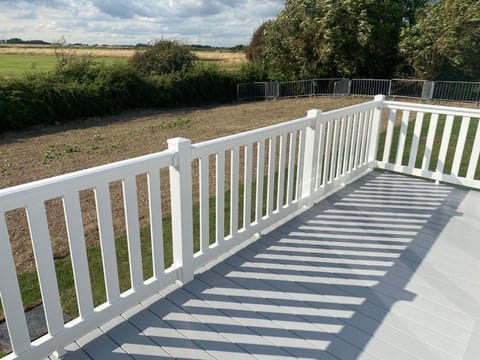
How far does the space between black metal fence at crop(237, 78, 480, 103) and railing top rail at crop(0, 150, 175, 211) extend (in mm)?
14105

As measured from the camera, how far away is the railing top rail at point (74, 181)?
137 centimetres

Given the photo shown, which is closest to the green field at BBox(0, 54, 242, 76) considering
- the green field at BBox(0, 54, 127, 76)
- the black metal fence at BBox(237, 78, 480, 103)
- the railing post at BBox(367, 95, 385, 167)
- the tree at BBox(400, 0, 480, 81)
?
the green field at BBox(0, 54, 127, 76)

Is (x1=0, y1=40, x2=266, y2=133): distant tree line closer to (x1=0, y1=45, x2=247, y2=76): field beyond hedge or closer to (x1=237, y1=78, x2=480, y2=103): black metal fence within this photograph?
(x1=0, y1=45, x2=247, y2=76): field beyond hedge

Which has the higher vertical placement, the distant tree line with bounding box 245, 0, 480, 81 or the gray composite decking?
the distant tree line with bounding box 245, 0, 480, 81

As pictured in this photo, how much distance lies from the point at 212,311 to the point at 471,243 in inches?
86.7

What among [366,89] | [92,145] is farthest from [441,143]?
[366,89]

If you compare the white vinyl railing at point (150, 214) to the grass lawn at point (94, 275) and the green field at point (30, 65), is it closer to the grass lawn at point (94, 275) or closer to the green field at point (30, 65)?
the grass lawn at point (94, 275)

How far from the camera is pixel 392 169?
441 cm

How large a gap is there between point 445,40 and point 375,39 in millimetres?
2728

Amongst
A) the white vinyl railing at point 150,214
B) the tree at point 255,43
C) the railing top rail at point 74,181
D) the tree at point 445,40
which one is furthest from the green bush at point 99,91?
the railing top rail at point 74,181

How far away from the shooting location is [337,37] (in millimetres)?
14750

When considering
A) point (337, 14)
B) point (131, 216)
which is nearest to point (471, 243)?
point (131, 216)

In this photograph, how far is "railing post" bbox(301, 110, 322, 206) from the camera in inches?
123

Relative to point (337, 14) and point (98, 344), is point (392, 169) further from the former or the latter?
point (337, 14)
